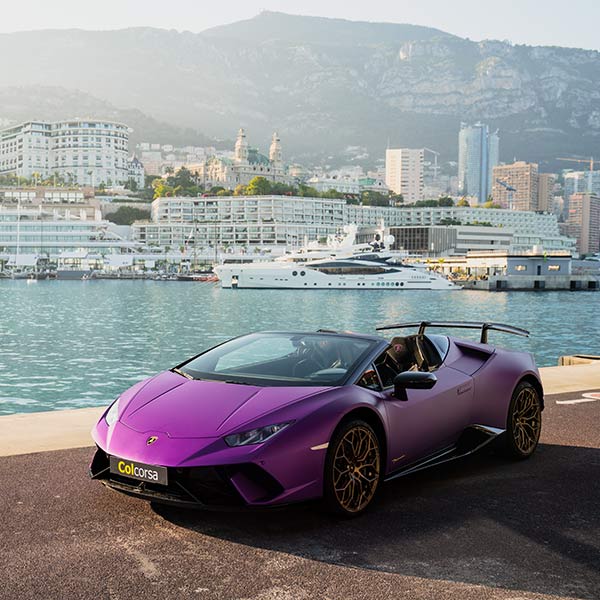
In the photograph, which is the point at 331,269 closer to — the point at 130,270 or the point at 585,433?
the point at 130,270

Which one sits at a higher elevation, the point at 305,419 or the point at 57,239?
the point at 305,419

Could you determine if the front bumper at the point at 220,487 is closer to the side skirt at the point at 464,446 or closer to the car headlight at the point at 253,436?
the car headlight at the point at 253,436

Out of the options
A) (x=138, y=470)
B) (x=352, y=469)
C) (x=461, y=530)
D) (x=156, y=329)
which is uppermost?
(x=138, y=470)

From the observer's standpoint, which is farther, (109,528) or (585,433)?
(585,433)

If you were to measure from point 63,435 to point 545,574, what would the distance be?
17.1ft

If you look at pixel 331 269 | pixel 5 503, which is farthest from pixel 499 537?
pixel 331 269

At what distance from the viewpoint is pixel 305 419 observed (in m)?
5.24

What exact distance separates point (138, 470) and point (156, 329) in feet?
143

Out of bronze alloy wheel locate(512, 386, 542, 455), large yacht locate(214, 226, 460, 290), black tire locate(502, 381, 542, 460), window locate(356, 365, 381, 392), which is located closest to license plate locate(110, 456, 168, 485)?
window locate(356, 365, 381, 392)

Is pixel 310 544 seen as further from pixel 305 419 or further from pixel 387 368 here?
pixel 387 368

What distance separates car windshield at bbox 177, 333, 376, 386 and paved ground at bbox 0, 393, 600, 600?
98 centimetres

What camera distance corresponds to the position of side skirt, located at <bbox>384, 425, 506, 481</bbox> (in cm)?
639

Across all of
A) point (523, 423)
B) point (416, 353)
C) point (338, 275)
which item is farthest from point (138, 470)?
point (338, 275)

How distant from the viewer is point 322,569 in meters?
4.57
